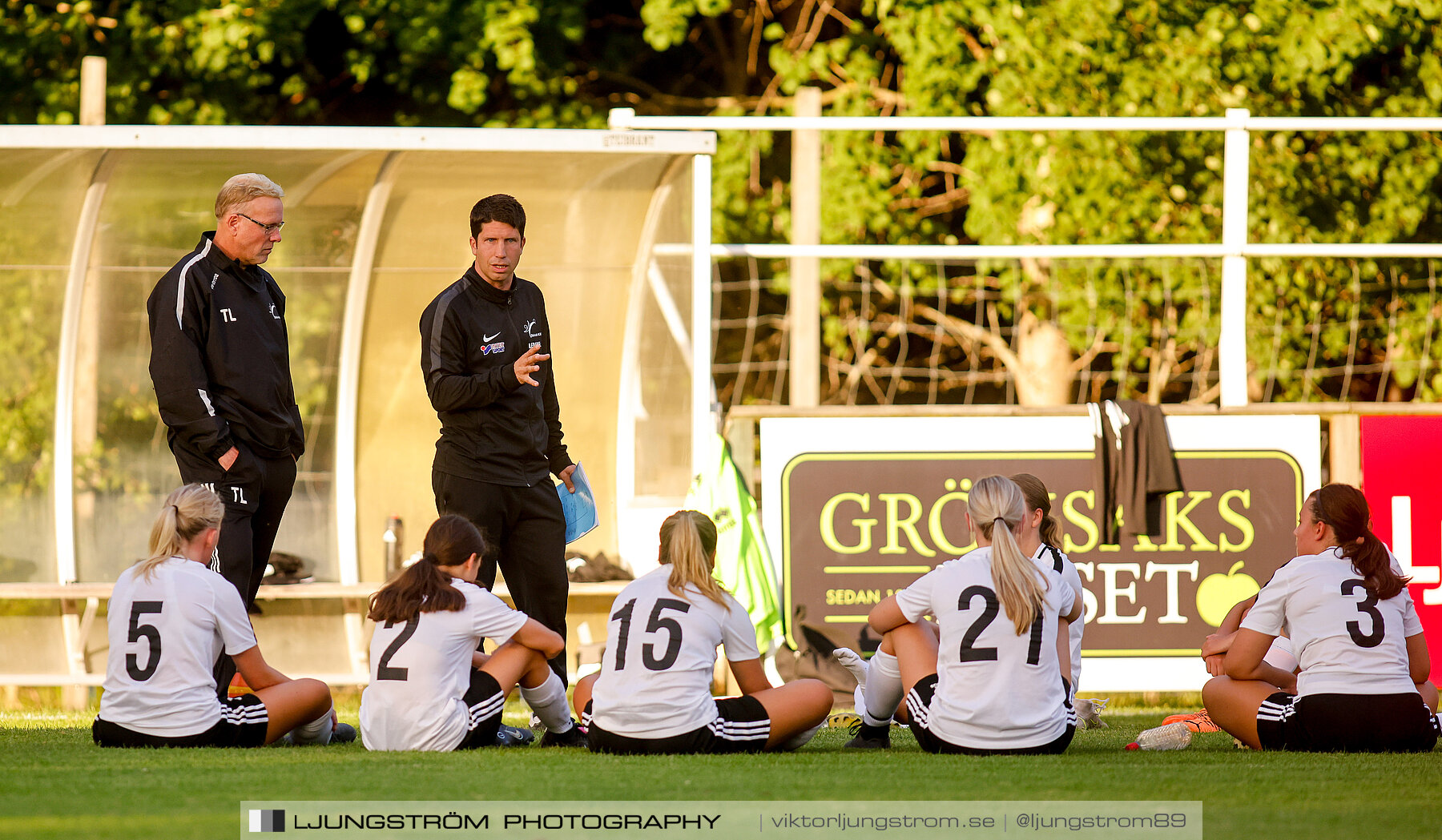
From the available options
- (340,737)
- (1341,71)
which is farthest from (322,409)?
(1341,71)

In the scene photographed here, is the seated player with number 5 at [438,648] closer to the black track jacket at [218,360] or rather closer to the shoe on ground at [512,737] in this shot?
the shoe on ground at [512,737]

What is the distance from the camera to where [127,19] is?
10570mm

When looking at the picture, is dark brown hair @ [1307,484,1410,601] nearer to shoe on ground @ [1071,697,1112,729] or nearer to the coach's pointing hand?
shoe on ground @ [1071,697,1112,729]

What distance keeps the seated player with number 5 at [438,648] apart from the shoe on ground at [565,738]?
0.29 meters

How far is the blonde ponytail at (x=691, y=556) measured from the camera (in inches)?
177

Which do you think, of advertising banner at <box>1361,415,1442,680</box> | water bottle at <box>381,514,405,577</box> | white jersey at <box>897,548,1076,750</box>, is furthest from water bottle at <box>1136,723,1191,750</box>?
water bottle at <box>381,514,405,577</box>

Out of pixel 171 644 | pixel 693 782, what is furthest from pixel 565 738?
pixel 171 644

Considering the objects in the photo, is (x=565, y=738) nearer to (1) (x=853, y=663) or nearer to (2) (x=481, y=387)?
(1) (x=853, y=663)

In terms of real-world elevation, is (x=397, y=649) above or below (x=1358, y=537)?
below

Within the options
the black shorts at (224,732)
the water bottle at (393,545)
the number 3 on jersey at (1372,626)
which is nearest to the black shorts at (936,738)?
the number 3 on jersey at (1372,626)

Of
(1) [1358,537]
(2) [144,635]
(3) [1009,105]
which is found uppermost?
(3) [1009,105]

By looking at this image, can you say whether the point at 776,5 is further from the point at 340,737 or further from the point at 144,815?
the point at 144,815

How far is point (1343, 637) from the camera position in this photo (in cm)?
458

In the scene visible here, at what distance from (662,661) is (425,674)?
713mm
